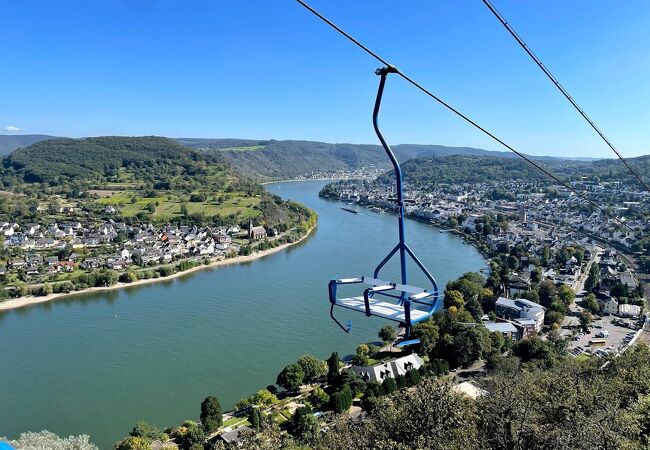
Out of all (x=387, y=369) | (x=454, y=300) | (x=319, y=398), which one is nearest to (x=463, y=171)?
(x=454, y=300)

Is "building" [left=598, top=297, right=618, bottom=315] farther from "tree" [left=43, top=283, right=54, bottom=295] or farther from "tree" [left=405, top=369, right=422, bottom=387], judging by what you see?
"tree" [left=43, top=283, right=54, bottom=295]

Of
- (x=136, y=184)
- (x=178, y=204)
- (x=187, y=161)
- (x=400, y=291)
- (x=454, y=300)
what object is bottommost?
(x=454, y=300)

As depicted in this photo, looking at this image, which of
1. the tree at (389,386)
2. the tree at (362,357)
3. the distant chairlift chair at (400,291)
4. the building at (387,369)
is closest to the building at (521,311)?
the building at (387,369)

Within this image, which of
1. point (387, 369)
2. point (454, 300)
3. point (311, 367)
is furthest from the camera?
point (454, 300)

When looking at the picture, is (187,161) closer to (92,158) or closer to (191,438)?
(92,158)

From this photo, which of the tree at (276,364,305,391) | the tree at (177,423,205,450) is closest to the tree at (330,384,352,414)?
the tree at (276,364,305,391)

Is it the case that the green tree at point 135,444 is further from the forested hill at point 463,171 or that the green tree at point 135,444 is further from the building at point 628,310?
the forested hill at point 463,171
